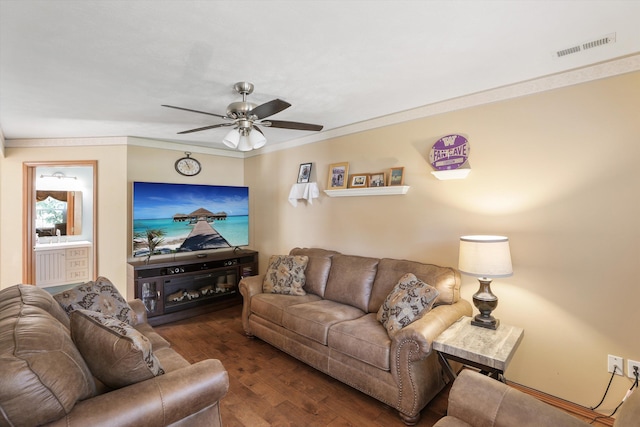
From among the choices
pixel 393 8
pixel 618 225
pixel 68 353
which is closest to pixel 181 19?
pixel 393 8

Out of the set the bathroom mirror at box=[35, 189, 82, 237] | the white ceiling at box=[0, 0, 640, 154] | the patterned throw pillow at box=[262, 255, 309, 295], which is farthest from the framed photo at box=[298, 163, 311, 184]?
the bathroom mirror at box=[35, 189, 82, 237]

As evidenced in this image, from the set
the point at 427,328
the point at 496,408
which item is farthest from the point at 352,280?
the point at 496,408

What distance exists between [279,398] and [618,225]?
2.76m

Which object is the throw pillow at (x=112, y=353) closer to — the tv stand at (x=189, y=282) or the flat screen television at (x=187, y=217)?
the tv stand at (x=189, y=282)

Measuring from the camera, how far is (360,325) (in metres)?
2.46

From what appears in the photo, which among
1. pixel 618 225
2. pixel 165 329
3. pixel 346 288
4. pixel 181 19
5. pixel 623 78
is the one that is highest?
pixel 181 19

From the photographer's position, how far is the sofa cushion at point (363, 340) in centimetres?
216

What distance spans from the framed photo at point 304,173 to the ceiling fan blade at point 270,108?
5.99ft

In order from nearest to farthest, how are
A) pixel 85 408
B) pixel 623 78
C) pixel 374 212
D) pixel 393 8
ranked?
pixel 85 408
pixel 393 8
pixel 623 78
pixel 374 212

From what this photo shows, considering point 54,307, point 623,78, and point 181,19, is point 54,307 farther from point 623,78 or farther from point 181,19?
point 623,78

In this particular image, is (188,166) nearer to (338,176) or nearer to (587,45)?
(338,176)

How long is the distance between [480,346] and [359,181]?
2054 mm

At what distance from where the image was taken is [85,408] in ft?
3.94

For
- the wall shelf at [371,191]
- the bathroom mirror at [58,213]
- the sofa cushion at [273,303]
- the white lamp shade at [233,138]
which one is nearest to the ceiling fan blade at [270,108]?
the white lamp shade at [233,138]
